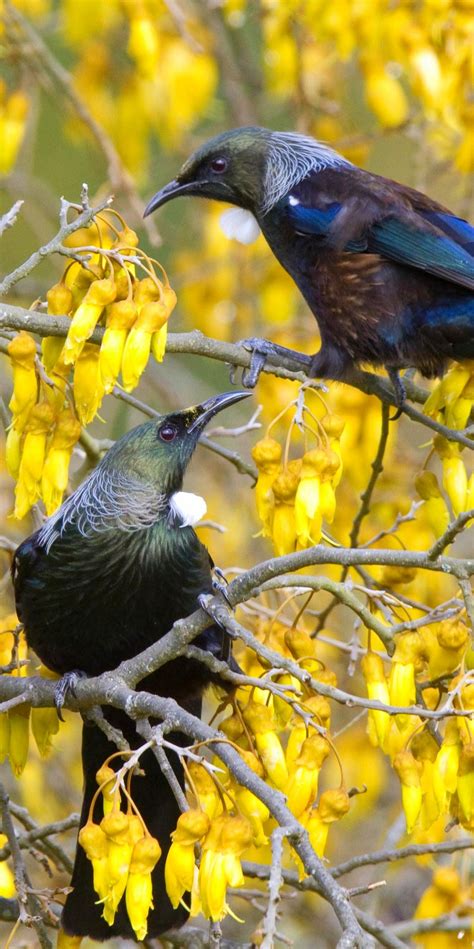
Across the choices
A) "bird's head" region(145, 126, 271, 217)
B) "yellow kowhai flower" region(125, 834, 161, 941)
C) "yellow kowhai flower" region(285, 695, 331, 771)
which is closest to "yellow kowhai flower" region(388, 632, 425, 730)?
"yellow kowhai flower" region(285, 695, 331, 771)

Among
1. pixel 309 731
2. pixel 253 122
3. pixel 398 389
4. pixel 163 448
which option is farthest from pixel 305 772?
pixel 253 122

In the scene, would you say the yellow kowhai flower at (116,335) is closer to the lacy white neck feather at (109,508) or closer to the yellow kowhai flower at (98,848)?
the lacy white neck feather at (109,508)

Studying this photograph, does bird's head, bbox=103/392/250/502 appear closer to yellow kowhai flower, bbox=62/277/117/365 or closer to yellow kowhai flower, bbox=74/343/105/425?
yellow kowhai flower, bbox=74/343/105/425

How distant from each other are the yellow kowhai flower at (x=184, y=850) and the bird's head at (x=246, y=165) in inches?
100

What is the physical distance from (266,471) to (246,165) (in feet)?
6.03

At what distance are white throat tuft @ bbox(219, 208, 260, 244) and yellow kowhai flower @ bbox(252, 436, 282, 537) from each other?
1796 millimetres

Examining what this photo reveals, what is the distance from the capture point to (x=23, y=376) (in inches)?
118

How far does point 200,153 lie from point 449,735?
260 centimetres

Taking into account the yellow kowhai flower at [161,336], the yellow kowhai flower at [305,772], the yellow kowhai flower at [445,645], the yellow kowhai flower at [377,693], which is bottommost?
the yellow kowhai flower at [305,772]

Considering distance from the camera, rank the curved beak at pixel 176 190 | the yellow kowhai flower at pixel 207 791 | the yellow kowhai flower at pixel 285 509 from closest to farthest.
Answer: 1. the yellow kowhai flower at pixel 207 791
2. the yellow kowhai flower at pixel 285 509
3. the curved beak at pixel 176 190

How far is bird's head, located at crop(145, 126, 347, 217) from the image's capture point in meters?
4.49

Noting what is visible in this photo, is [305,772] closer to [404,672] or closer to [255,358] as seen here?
[404,672]

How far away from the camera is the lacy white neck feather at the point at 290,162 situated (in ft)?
14.5

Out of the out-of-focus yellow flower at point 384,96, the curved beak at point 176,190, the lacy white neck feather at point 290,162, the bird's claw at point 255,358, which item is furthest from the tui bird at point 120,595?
the out-of-focus yellow flower at point 384,96
